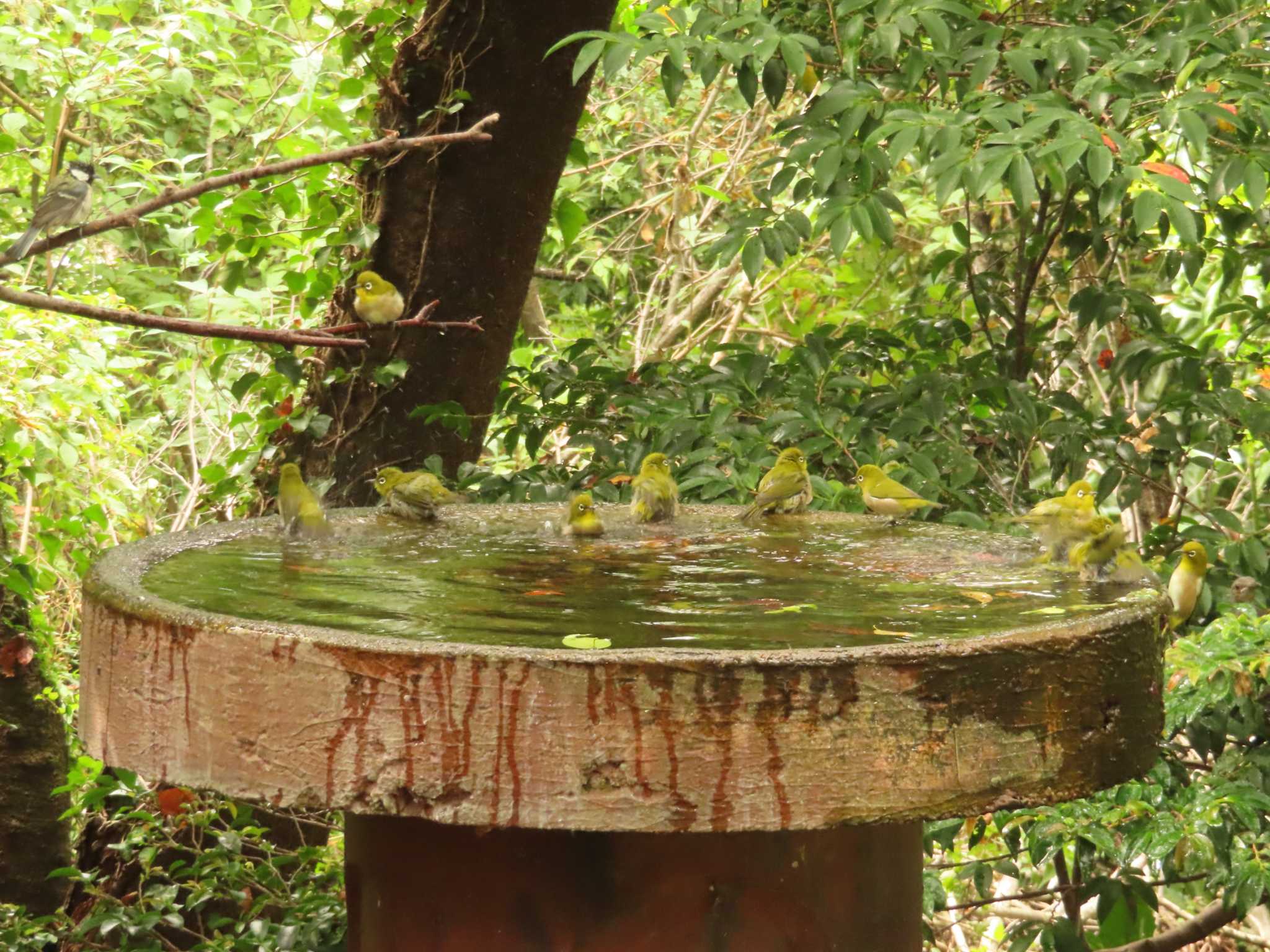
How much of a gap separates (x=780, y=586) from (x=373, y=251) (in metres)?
3.25

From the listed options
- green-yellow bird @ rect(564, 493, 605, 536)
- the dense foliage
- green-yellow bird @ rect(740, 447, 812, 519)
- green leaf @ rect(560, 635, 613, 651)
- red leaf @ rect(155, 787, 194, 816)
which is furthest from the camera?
red leaf @ rect(155, 787, 194, 816)

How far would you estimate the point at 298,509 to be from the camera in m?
Answer: 3.80

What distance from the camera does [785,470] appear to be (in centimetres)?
423

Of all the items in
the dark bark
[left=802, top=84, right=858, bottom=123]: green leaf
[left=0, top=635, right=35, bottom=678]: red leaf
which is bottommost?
the dark bark

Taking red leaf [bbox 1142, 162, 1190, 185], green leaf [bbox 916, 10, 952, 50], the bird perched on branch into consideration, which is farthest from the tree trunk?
red leaf [bbox 1142, 162, 1190, 185]

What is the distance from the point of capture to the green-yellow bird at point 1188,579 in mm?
3979

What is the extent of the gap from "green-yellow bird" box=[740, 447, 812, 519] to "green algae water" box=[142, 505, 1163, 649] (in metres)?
0.06

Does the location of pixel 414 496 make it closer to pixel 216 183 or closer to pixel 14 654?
pixel 14 654

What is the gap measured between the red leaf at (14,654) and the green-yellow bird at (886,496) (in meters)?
Result: 2.75

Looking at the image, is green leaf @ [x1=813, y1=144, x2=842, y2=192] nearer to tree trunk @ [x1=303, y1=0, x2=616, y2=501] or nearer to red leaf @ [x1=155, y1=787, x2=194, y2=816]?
tree trunk @ [x1=303, y1=0, x2=616, y2=501]

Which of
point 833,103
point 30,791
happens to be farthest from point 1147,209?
point 30,791

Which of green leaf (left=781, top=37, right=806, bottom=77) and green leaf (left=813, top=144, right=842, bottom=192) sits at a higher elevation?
green leaf (left=781, top=37, right=806, bottom=77)

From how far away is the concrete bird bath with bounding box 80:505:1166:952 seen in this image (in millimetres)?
2127

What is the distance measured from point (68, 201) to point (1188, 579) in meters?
4.08
